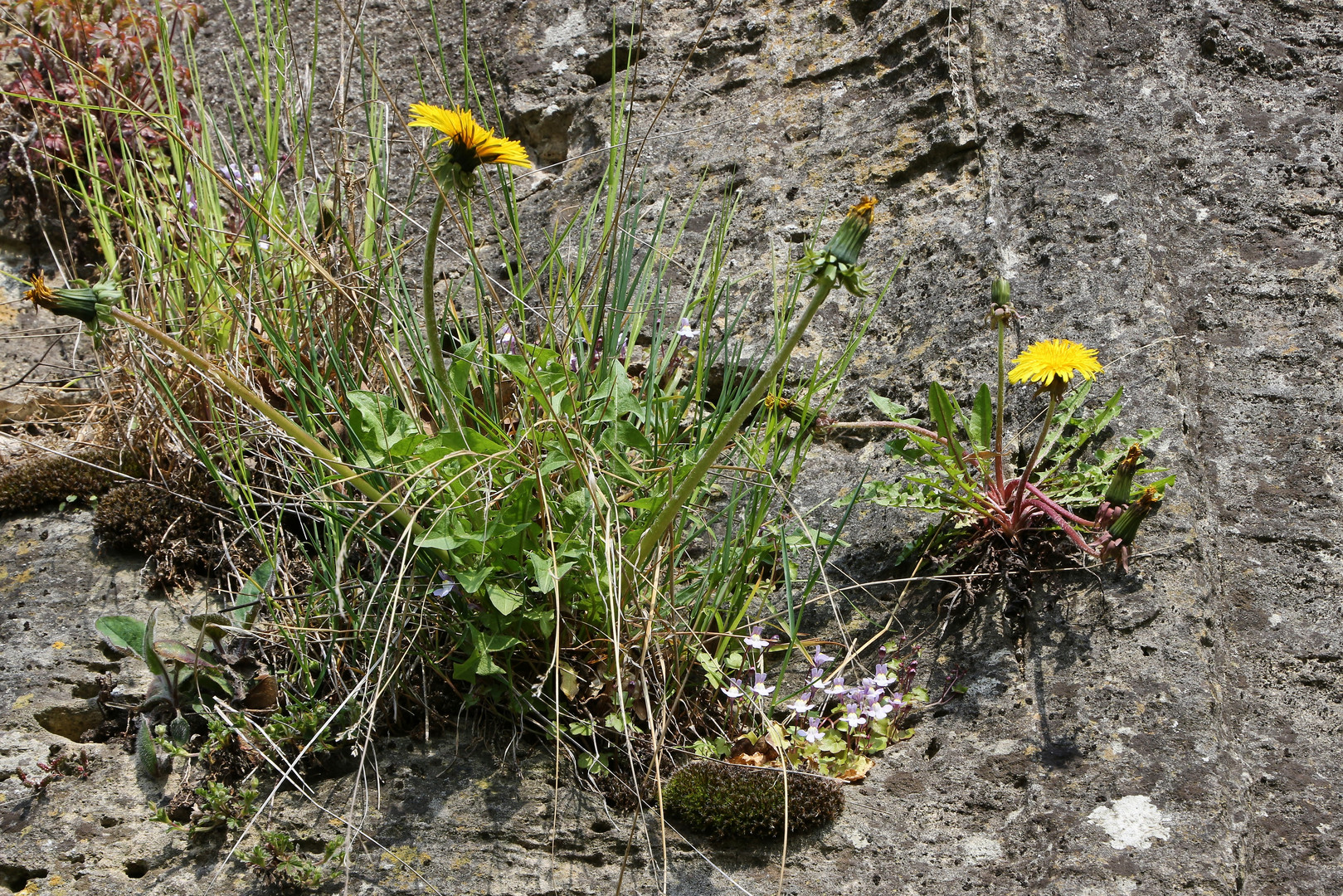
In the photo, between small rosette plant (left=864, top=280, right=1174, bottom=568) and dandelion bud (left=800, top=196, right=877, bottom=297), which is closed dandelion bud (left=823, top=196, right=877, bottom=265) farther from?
small rosette plant (left=864, top=280, right=1174, bottom=568)

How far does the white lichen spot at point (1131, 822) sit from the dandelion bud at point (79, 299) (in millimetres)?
1910

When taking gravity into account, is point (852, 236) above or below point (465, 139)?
below

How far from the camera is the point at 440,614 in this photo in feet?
6.37

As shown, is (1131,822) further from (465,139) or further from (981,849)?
(465,139)

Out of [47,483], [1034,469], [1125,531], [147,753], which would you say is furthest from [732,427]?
[47,483]

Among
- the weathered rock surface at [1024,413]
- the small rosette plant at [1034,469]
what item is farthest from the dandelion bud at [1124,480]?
the weathered rock surface at [1024,413]

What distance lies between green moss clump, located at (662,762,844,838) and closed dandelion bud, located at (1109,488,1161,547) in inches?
29.7

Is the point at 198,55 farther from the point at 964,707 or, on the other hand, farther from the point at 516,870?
the point at 964,707

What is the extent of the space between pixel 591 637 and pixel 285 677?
672 mm

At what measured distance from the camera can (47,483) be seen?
2531 millimetres

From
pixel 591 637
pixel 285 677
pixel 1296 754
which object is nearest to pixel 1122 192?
pixel 1296 754

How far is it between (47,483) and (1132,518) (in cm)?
266

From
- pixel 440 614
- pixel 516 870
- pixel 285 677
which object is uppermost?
pixel 440 614

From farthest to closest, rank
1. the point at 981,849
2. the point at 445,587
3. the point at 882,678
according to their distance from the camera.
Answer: the point at 882,678 < the point at 445,587 < the point at 981,849
